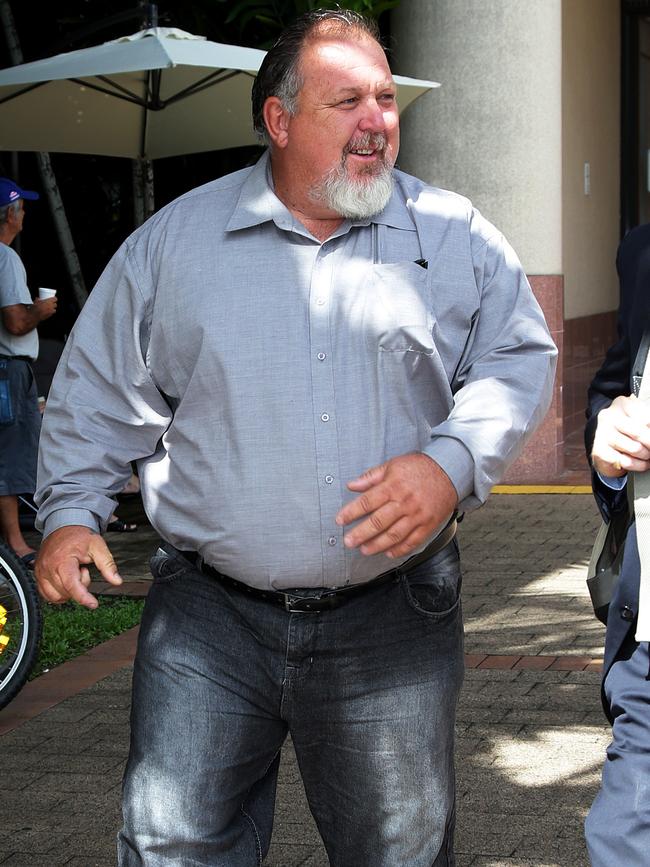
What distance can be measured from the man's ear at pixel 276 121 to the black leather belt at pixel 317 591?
893mm

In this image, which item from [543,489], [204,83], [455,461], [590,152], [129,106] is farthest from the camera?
[590,152]

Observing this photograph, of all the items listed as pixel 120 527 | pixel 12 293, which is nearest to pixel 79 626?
pixel 12 293

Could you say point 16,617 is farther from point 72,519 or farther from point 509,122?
point 509,122

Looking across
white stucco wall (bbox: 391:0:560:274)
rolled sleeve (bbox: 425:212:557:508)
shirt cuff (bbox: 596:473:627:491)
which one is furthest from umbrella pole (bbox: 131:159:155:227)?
shirt cuff (bbox: 596:473:627:491)

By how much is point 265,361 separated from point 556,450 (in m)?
8.17

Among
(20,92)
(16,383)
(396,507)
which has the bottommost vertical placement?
(16,383)

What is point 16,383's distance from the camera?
807 cm

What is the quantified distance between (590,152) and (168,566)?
1093 cm

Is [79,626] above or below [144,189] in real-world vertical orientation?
below

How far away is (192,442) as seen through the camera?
309 centimetres

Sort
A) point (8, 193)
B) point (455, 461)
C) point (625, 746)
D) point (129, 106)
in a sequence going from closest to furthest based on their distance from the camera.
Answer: point (455, 461) < point (625, 746) < point (8, 193) < point (129, 106)

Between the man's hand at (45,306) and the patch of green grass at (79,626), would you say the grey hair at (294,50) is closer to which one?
the patch of green grass at (79,626)

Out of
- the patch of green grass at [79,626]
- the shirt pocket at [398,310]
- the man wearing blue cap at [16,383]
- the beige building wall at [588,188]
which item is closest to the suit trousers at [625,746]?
the shirt pocket at [398,310]

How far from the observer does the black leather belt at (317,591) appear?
3.03 m
